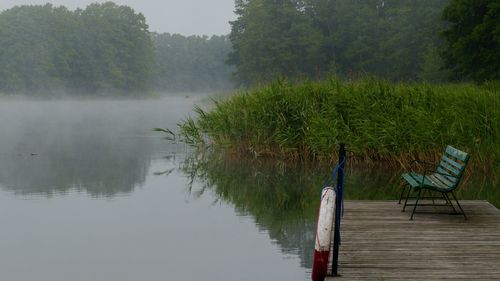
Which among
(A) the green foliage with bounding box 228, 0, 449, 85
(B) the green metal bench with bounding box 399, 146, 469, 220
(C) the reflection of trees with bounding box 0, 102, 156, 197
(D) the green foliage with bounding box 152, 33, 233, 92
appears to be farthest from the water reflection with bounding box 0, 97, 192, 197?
(D) the green foliage with bounding box 152, 33, 233, 92

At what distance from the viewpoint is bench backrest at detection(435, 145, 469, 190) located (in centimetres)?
882

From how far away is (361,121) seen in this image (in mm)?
17266

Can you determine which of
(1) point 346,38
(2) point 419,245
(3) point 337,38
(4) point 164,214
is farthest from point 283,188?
(1) point 346,38

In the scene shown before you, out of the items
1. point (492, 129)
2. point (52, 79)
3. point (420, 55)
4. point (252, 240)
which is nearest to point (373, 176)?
point (492, 129)

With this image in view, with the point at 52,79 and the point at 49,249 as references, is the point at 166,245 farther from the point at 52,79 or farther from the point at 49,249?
the point at 52,79

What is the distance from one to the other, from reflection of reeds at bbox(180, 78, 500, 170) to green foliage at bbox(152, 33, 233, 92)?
379 feet

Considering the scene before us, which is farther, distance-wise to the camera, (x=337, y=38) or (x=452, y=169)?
(x=337, y=38)

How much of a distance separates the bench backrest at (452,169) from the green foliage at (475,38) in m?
24.7

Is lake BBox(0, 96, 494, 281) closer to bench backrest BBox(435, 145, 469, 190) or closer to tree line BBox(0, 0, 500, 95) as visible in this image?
bench backrest BBox(435, 145, 469, 190)

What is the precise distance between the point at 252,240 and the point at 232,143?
9.54 meters

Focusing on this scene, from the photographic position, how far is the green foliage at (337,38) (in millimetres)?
59031

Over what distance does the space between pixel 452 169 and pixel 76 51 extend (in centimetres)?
10252

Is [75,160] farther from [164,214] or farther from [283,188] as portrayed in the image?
[164,214]

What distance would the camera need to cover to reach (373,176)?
1576 cm
